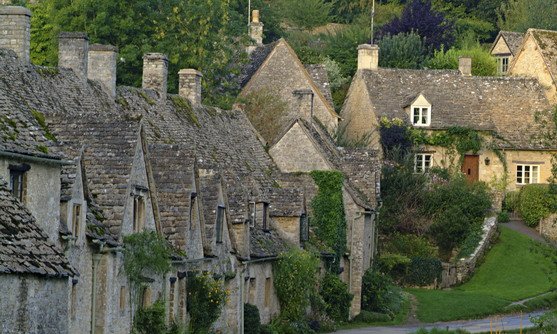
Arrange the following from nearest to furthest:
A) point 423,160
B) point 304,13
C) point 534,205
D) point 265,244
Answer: point 265,244
point 534,205
point 423,160
point 304,13

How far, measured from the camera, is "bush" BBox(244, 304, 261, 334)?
48.2m

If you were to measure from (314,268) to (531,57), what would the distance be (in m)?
47.6

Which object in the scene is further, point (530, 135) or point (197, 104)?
point (530, 135)

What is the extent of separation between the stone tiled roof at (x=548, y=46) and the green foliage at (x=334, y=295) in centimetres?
3957

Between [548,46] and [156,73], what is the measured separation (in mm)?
46211

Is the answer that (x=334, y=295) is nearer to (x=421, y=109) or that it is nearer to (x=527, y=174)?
(x=421, y=109)

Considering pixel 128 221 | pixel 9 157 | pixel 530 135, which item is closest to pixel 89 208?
pixel 128 221

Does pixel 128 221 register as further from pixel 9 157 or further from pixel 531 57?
pixel 531 57

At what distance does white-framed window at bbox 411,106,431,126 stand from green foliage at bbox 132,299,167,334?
5553cm

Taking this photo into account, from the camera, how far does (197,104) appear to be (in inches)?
2340

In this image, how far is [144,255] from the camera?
121ft

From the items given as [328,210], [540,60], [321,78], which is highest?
[540,60]

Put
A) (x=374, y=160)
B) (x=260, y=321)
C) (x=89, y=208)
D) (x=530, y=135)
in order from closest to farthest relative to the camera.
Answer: (x=89, y=208)
(x=260, y=321)
(x=374, y=160)
(x=530, y=135)

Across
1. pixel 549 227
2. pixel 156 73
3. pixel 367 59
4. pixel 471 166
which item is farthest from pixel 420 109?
pixel 156 73
